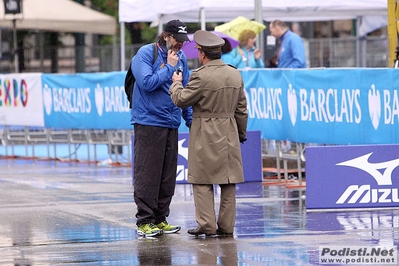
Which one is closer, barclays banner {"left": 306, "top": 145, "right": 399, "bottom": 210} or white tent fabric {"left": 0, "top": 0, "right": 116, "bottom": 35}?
barclays banner {"left": 306, "top": 145, "right": 399, "bottom": 210}

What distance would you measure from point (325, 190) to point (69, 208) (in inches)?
116

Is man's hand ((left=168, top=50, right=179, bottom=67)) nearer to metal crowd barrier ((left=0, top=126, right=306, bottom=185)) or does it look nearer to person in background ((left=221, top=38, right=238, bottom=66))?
metal crowd barrier ((left=0, top=126, right=306, bottom=185))

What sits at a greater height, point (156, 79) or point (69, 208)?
point (156, 79)

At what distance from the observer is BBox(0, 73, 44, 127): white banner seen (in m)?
19.7

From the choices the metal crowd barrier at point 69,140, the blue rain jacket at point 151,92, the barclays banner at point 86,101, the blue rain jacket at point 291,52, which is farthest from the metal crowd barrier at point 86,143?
the blue rain jacket at point 151,92

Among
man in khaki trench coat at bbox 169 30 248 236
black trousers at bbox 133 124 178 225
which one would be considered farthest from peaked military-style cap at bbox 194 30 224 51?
black trousers at bbox 133 124 178 225

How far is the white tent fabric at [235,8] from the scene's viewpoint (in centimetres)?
1856

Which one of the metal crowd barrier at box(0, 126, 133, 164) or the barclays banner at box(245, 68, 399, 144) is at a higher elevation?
the barclays banner at box(245, 68, 399, 144)

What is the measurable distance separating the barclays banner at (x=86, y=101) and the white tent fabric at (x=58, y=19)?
739 cm

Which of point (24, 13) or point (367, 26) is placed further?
point (24, 13)

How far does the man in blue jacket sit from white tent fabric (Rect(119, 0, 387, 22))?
351 inches

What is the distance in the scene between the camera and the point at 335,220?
9.93 metres

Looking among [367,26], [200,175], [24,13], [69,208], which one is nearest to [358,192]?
[200,175]

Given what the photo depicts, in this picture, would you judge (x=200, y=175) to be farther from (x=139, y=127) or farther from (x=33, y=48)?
(x=33, y=48)
